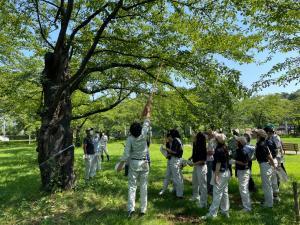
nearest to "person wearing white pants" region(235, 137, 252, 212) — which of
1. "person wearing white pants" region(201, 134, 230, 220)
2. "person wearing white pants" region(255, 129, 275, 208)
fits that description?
"person wearing white pants" region(255, 129, 275, 208)

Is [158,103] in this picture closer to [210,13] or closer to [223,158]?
[210,13]

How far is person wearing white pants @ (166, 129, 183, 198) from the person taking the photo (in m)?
9.97

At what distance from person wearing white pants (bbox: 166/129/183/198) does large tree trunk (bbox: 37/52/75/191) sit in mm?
3242

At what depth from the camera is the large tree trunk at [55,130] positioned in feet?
34.1

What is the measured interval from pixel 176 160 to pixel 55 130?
3860 mm

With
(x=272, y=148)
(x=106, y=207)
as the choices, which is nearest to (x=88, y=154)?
(x=106, y=207)

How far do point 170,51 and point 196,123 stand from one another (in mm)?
2491

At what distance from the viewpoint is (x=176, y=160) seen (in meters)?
10.1

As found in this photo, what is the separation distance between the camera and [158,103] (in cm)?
1398

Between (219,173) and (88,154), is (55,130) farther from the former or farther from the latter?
(219,173)

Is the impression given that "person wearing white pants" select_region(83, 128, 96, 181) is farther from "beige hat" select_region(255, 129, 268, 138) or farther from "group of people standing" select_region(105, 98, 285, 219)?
"beige hat" select_region(255, 129, 268, 138)

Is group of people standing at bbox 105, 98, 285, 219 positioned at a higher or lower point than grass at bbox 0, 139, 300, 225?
higher

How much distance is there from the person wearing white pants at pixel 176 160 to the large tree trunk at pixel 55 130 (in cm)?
324

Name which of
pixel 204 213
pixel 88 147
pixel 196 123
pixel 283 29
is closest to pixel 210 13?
pixel 283 29
